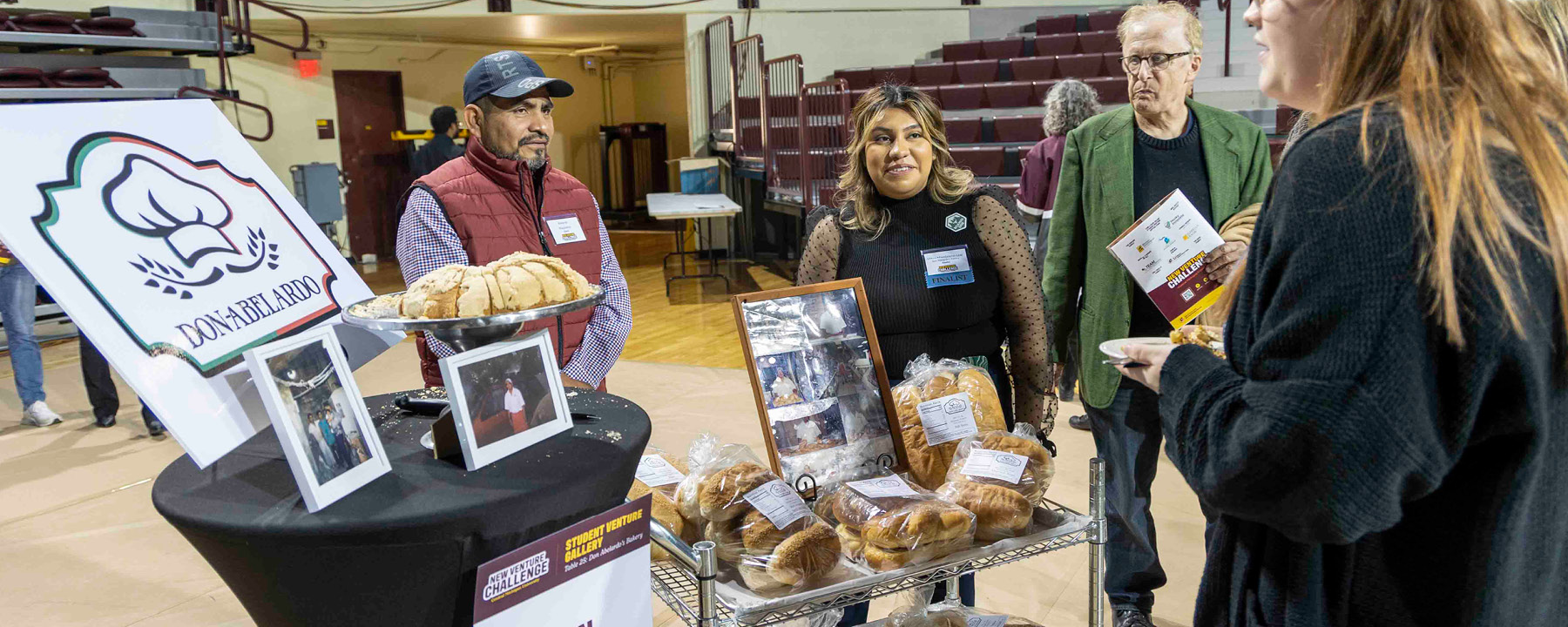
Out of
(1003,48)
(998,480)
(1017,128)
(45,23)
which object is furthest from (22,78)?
(1003,48)

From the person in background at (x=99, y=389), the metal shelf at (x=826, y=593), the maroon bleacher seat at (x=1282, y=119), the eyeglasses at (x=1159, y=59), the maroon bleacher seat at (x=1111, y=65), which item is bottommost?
the person in background at (x=99, y=389)

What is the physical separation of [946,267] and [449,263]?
104cm

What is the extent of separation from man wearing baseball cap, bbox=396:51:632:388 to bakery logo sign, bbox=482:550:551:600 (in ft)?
3.47

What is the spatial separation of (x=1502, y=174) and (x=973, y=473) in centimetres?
87

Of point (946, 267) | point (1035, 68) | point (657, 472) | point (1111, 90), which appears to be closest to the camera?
point (657, 472)

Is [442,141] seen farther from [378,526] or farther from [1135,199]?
[378,526]

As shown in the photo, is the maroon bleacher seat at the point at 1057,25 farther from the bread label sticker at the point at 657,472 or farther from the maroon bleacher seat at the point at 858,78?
the bread label sticker at the point at 657,472

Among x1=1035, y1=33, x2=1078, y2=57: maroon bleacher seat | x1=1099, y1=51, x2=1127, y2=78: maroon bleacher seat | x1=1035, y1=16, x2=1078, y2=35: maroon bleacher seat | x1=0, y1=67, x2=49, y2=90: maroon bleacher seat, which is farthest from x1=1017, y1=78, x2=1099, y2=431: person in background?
x1=0, y1=67, x2=49, y2=90: maroon bleacher seat

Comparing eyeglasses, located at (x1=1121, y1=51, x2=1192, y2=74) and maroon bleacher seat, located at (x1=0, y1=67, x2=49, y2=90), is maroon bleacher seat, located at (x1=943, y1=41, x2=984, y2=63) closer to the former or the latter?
maroon bleacher seat, located at (x1=0, y1=67, x2=49, y2=90)

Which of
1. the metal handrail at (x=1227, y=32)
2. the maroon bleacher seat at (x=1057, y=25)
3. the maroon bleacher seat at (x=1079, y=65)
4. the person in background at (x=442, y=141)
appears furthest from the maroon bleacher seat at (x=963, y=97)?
the person in background at (x=442, y=141)

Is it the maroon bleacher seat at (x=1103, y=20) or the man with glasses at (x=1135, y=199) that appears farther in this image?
the maroon bleacher seat at (x=1103, y=20)

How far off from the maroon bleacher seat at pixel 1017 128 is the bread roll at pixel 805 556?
275 inches

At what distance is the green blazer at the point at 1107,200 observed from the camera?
7.39 feet

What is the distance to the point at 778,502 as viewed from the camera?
4.66ft
